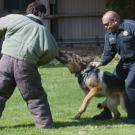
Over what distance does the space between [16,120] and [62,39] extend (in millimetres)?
15789

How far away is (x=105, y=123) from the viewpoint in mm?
8922

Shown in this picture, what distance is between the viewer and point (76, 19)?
2517 centimetres

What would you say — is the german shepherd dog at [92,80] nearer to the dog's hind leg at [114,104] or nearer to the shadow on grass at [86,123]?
the dog's hind leg at [114,104]

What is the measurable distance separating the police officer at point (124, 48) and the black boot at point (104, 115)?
0.45 metres

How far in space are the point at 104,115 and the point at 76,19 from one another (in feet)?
52.8

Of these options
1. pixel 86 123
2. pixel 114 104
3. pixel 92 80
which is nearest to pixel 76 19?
pixel 114 104

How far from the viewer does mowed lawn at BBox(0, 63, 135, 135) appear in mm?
8211

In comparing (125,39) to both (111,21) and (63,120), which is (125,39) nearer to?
(111,21)

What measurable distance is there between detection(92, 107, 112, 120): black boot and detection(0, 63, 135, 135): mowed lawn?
0.43 feet

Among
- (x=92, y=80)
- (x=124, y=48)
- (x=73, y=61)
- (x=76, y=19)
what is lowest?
(x=76, y=19)

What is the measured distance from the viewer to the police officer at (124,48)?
8.53 meters

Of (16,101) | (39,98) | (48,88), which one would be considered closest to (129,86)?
(39,98)

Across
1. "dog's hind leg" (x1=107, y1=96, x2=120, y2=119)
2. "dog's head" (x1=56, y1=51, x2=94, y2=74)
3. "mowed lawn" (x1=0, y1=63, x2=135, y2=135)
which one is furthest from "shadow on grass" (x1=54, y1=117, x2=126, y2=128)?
"dog's head" (x1=56, y1=51, x2=94, y2=74)

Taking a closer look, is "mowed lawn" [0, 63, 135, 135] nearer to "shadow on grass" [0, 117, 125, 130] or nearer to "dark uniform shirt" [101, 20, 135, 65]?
"shadow on grass" [0, 117, 125, 130]
